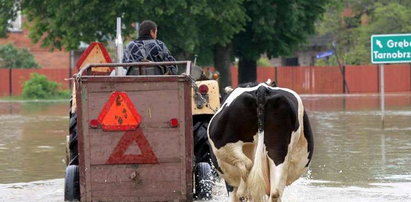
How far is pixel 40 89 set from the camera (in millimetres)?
52875

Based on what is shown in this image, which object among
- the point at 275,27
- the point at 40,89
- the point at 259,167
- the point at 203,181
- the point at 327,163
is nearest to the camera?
the point at 259,167

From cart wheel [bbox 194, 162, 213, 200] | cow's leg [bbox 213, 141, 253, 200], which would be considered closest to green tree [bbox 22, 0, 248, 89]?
cart wheel [bbox 194, 162, 213, 200]

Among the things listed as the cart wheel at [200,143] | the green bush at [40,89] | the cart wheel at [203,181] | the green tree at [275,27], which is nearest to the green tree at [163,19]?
the green tree at [275,27]

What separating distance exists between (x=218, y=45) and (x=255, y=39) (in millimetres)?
1436

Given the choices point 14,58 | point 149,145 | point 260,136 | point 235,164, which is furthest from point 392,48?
point 14,58

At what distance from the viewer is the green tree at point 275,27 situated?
3728 cm

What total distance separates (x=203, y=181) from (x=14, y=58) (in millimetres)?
50574

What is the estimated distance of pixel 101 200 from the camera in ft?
33.5

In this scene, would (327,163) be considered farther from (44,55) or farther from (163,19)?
(44,55)

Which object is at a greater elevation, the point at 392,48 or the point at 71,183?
the point at 392,48

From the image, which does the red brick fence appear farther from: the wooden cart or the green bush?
the wooden cart

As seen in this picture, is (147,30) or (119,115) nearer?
(119,115)

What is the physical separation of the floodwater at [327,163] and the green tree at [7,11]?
43.3ft

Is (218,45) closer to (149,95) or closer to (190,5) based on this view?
(190,5)
